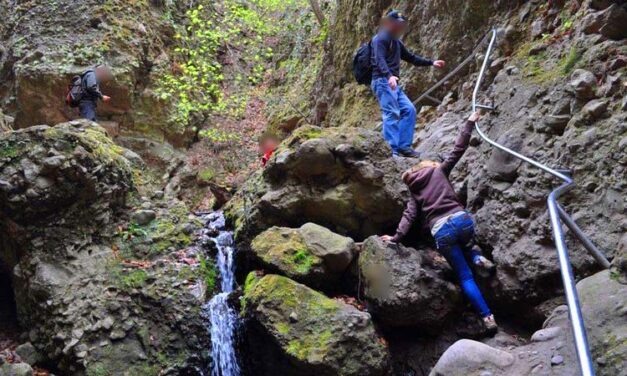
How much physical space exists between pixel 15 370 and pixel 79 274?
5.52ft

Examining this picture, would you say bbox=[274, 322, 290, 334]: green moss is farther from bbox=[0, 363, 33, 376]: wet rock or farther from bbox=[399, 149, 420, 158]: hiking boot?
bbox=[399, 149, 420, 158]: hiking boot

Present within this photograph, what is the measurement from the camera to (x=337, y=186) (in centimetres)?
689

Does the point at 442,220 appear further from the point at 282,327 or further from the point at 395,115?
the point at 395,115

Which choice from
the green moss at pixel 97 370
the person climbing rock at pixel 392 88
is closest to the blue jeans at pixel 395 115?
the person climbing rock at pixel 392 88

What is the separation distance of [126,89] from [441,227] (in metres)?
12.8

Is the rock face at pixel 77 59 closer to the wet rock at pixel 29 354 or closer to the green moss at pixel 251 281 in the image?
the wet rock at pixel 29 354

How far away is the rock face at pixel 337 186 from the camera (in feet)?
22.1

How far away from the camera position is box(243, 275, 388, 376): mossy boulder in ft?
16.7

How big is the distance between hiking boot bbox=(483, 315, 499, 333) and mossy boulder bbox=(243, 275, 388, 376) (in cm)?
116

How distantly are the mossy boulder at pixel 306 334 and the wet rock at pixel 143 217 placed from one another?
9.25 ft

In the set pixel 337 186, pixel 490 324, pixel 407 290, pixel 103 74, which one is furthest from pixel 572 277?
pixel 103 74

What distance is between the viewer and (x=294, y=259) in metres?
6.07

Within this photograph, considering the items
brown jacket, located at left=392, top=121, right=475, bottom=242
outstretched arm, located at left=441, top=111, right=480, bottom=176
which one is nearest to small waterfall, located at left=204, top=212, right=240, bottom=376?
brown jacket, located at left=392, top=121, right=475, bottom=242

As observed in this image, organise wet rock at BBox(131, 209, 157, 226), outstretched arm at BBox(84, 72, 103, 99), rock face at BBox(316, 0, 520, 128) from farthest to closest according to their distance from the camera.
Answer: outstretched arm at BBox(84, 72, 103, 99), rock face at BBox(316, 0, 520, 128), wet rock at BBox(131, 209, 157, 226)
